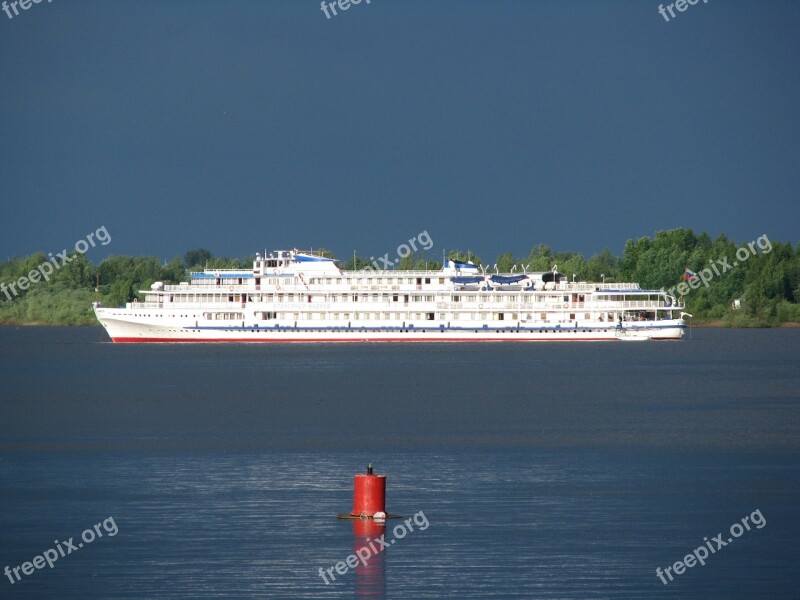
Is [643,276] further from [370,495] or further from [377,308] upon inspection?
[370,495]

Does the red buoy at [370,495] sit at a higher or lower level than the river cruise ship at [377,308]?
lower

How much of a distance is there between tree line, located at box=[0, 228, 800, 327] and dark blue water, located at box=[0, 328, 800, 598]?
3059 inches

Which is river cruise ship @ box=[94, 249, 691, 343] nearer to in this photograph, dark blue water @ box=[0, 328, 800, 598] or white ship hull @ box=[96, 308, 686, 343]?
white ship hull @ box=[96, 308, 686, 343]

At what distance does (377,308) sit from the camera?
110 m

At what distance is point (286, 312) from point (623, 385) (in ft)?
166

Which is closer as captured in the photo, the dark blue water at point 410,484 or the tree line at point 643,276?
the dark blue water at point 410,484

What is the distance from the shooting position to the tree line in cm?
15062

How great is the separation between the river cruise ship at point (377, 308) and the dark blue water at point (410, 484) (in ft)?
146

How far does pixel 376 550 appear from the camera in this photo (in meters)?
23.2

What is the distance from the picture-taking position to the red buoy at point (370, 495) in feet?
83.4

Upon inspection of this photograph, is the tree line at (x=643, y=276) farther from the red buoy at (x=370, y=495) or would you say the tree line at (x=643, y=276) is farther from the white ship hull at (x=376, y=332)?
the red buoy at (x=370, y=495)

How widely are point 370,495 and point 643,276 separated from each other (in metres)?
133

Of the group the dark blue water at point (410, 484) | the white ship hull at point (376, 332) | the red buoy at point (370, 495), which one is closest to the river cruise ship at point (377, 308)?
the white ship hull at point (376, 332)

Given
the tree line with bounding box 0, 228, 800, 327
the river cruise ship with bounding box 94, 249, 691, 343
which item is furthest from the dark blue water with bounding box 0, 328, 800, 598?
the tree line with bounding box 0, 228, 800, 327
